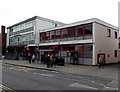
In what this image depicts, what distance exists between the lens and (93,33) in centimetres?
1972

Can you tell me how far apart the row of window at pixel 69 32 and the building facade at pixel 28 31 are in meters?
2.87

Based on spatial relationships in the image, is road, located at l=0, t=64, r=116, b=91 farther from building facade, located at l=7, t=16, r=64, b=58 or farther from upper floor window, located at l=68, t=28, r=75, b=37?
building facade, located at l=7, t=16, r=64, b=58

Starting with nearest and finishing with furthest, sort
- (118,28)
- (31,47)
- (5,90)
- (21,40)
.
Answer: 1. (5,90)
2. (118,28)
3. (31,47)
4. (21,40)

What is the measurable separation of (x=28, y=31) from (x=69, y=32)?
43.2 ft

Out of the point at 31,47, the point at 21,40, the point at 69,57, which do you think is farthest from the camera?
the point at 21,40

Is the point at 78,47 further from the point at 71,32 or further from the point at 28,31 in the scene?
the point at 28,31

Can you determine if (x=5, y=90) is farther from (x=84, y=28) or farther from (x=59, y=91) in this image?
(x=84, y=28)

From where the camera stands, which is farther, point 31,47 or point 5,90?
point 31,47

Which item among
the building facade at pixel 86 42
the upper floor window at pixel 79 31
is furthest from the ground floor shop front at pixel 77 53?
the upper floor window at pixel 79 31

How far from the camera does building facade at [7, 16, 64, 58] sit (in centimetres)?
3033

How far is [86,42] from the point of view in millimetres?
20297

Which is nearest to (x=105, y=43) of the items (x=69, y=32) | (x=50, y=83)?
(x=69, y=32)

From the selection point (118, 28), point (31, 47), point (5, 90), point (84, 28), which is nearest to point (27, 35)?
point (31, 47)

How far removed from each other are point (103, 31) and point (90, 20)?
3.32 meters
